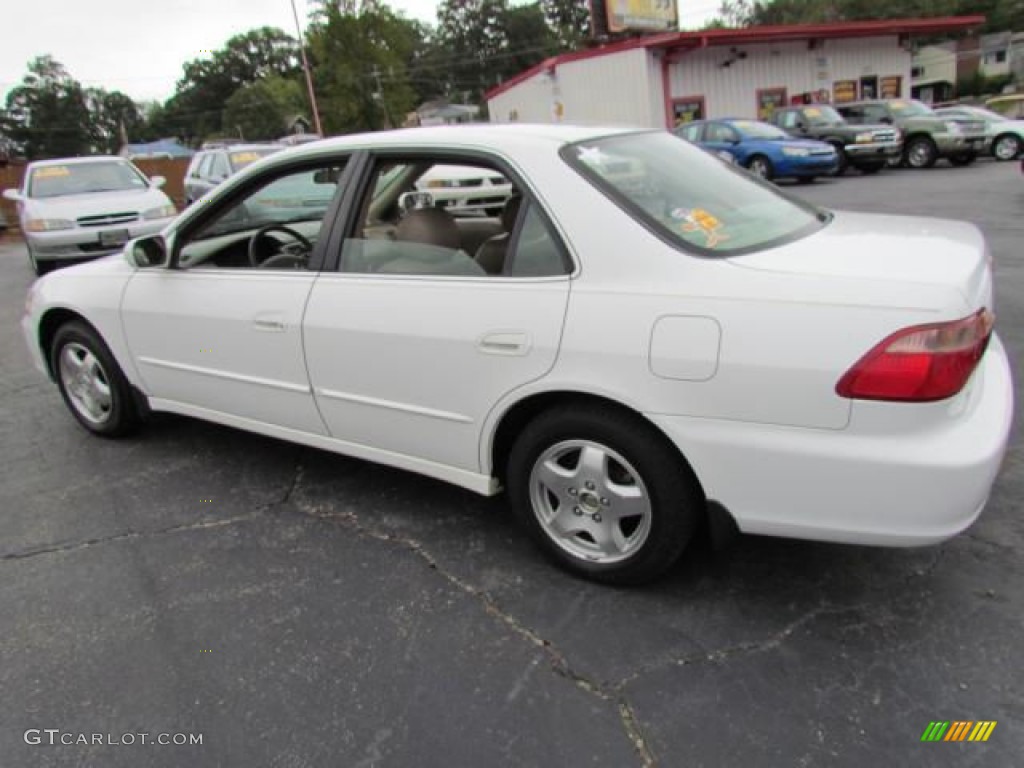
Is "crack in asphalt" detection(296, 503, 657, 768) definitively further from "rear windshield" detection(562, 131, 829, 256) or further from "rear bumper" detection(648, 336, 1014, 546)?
"rear windshield" detection(562, 131, 829, 256)

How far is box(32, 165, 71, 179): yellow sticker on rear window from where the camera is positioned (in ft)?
35.1

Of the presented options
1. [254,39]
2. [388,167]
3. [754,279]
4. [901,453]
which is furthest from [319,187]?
[254,39]

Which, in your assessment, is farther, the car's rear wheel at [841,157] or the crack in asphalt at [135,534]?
the car's rear wheel at [841,157]

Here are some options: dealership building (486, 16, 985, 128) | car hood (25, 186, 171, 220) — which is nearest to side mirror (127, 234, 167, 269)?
car hood (25, 186, 171, 220)

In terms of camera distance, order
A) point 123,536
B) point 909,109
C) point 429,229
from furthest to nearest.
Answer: point 909,109 → point 123,536 → point 429,229

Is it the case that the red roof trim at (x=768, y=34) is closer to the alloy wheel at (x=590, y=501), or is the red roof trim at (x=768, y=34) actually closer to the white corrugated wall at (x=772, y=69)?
the white corrugated wall at (x=772, y=69)

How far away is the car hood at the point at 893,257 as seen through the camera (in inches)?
84.3

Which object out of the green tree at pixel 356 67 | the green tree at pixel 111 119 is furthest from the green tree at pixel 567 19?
the green tree at pixel 111 119

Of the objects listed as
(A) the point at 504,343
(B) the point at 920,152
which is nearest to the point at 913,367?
(A) the point at 504,343

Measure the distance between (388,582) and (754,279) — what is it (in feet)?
5.57

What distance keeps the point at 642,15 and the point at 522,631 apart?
28.7 m

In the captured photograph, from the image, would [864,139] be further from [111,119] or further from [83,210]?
[111,119]

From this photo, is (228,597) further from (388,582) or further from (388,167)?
(388,167)

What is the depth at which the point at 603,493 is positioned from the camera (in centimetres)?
251
